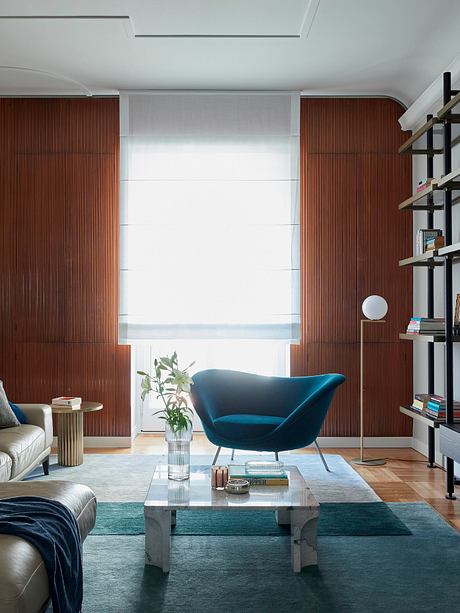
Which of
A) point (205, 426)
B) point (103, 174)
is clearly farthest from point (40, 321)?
point (205, 426)

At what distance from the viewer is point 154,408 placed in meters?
6.56

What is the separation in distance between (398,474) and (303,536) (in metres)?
2.15

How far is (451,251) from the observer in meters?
4.19

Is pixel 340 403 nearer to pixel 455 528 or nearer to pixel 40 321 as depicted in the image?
pixel 455 528

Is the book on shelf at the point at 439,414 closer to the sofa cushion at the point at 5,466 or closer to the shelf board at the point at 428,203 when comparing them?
the shelf board at the point at 428,203

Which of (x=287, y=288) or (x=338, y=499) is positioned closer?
(x=338, y=499)

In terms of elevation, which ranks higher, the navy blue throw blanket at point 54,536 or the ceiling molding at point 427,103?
the ceiling molding at point 427,103

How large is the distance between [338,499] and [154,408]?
2.76m

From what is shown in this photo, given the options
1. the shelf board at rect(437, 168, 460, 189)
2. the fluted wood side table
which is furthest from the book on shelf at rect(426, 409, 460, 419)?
the fluted wood side table

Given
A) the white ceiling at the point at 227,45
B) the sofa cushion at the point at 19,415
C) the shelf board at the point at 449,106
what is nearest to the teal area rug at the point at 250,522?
the sofa cushion at the point at 19,415

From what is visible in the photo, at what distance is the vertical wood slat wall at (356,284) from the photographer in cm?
592

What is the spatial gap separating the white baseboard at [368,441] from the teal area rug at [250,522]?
70.2 inches

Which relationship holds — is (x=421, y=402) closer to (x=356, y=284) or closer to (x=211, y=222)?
(x=356, y=284)

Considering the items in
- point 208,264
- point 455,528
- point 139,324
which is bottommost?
point 455,528
